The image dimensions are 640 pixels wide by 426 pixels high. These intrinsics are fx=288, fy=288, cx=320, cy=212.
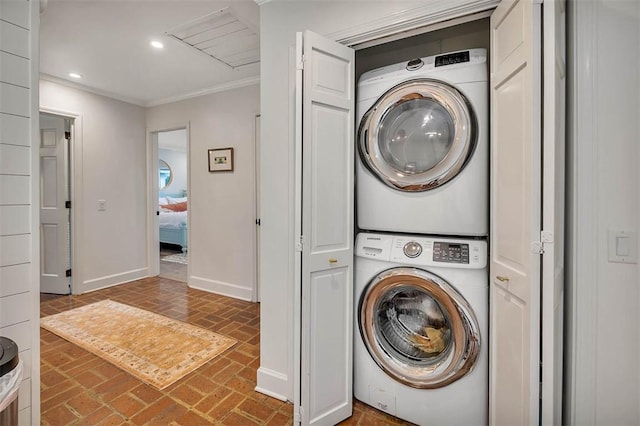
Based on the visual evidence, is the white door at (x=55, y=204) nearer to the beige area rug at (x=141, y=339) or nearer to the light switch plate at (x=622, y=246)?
the beige area rug at (x=141, y=339)

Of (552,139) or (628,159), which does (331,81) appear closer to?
(552,139)

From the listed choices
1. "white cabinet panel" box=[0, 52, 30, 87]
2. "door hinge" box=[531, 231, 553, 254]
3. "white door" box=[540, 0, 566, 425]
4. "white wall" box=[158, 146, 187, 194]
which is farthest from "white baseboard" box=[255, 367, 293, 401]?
"white wall" box=[158, 146, 187, 194]

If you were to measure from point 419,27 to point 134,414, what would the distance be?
8.53 feet

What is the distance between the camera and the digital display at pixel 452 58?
4.61 ft

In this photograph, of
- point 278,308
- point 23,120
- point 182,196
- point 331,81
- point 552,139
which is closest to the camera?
point 552,139

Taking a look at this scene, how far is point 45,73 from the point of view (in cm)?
320

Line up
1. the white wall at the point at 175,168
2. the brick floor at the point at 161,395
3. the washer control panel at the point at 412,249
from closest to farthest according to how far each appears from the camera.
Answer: the washer control panel at the point at 412,249, the brick floor at the point at 161,395, the white wall at the point at 175,168

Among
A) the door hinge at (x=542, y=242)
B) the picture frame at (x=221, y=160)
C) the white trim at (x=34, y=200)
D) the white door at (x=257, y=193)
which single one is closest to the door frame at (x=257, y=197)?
the white door at (x=257, y=193)

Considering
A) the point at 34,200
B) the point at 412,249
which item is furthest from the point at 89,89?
the point at 412,249

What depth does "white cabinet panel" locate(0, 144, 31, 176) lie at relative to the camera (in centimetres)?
117

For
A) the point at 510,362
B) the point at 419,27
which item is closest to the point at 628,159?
the point at 510,362

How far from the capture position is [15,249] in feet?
3.97

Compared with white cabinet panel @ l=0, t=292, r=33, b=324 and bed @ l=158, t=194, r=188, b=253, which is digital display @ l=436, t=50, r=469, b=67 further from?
bed @ l=158, t=194, r=188, b=253

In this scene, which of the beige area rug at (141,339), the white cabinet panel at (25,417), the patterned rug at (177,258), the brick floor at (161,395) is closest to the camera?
the white cabinet panel at (25,417)
